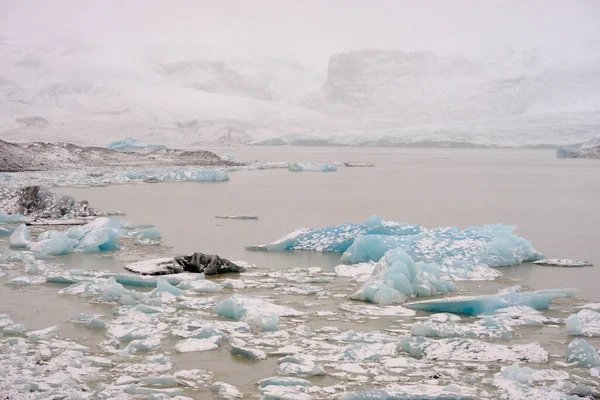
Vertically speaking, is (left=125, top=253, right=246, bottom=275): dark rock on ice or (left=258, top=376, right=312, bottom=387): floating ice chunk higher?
(left=125, top=253, right=246, bottom=275): dark rock on ice

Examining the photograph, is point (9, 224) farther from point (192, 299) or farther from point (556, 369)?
point (556, 369)

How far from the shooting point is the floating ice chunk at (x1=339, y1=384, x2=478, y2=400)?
3.40 meters

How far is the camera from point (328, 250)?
25.5ft

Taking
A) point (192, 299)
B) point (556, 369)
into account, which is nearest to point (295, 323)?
point (192, 299)

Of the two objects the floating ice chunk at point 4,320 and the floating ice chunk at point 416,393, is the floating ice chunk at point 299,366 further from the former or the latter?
the floating ice chunk at point 4,320

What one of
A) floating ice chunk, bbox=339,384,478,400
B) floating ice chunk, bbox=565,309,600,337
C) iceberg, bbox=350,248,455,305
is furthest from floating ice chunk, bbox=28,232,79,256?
floating ice chunk, bbox=565,309,600,337

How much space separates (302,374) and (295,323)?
1.00m

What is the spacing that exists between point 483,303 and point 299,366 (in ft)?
6.00

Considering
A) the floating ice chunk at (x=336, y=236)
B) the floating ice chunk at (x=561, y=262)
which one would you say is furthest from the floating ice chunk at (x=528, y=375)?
the floating ice chunk at (x=336, y=236)

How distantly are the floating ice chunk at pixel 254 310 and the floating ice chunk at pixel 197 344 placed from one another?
0.41 meters

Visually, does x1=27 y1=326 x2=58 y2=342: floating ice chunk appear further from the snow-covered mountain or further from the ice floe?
the snow-covered mountain

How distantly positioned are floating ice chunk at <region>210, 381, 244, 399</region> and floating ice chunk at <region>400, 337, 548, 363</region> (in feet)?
3.69

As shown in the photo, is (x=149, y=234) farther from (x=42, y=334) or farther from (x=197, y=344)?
(x=197, y=344)

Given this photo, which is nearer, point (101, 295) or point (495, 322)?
point (495, 322)
